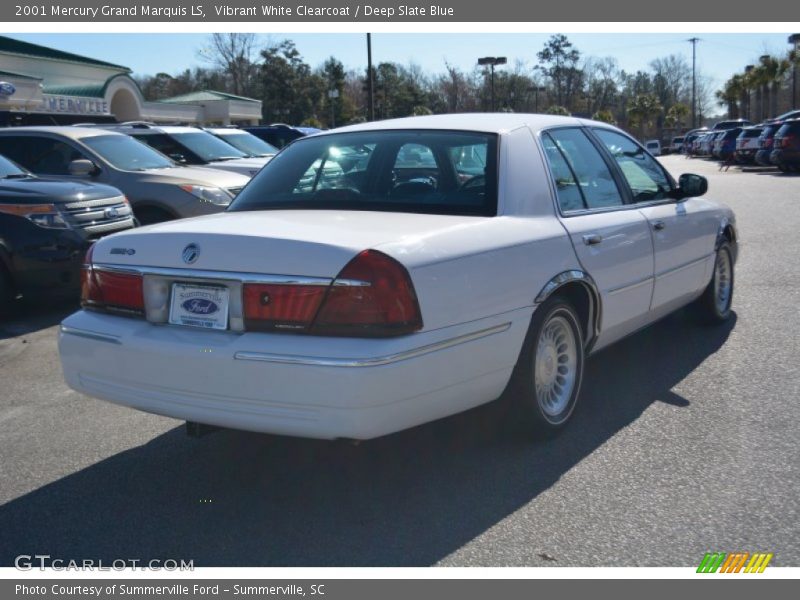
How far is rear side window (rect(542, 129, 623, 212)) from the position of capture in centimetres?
491

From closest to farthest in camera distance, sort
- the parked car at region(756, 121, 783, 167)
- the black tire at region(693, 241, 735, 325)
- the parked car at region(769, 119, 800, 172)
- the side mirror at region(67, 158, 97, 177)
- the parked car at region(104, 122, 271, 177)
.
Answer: the black tire at region(693, 241, 735, 325) → the side mirror at region(67, 158, 97, 177) → the parked car at region(104, 122, 271, 177) → the parked car at region(769, 119, 800, 172) → the parked car at region(756, 121, 783, 167)

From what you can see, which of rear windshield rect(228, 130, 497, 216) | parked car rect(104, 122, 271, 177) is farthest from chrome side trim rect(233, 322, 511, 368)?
parked car rect(104, 122, 271, 177)

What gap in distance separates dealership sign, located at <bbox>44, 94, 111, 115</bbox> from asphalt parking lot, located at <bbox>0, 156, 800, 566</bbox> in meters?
24.8

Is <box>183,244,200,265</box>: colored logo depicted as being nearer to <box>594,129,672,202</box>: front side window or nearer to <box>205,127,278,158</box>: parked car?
<box>594,129,672,202</box>: front side window

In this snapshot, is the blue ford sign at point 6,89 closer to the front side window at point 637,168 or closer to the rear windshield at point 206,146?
the rear windshield at point 206,146

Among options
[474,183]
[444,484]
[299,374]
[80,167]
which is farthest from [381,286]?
[80,167]

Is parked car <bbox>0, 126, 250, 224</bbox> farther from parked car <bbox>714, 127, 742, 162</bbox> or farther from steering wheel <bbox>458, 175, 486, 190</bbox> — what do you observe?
parked car <bbox>714, 127, 742, 162</bbox>

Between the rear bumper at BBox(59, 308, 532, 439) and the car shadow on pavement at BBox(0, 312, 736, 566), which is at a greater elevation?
the rear bumper at BBox(59, 308, 532, 439)

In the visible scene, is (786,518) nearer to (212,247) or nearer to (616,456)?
(616,456)

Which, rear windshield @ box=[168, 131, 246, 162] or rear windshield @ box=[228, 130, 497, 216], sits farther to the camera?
rear windshield @ box=[168, 131, 246, 162]

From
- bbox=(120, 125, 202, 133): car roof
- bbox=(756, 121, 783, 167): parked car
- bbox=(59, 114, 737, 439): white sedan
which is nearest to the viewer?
bbox=(59, 114, 737, 439): white sedan

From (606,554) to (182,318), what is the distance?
6.52 feet

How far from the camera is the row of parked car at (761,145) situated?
2766 centimetres

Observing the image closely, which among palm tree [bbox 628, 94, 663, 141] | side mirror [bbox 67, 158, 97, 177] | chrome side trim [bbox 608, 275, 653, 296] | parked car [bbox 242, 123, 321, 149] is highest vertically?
palm tree [bbox 628, 94, 663, 141]
